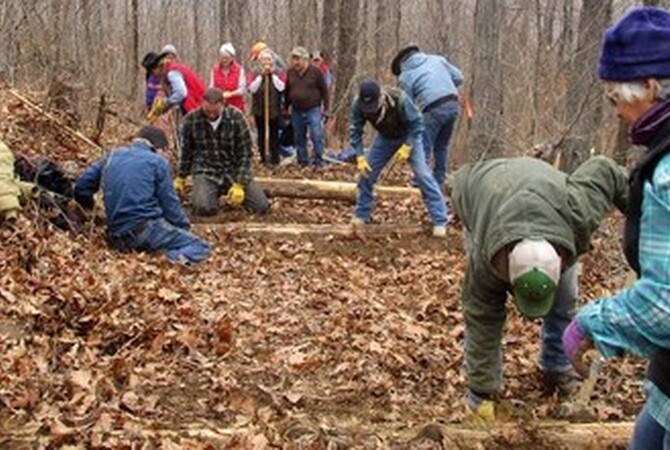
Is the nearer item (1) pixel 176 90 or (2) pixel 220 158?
(2) pixel 220 158

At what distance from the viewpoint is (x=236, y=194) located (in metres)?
9.55

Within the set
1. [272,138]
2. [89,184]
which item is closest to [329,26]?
[272,138]

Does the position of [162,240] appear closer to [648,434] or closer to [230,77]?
[230,77]

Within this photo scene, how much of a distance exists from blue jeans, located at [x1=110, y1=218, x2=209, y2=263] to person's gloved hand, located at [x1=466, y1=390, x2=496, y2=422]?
4.02 m

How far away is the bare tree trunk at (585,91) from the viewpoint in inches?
372

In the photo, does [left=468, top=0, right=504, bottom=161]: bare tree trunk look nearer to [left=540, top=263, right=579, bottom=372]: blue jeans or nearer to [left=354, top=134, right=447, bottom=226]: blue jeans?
[left=354, top=134, right=447, bottom=226]: blue jeans

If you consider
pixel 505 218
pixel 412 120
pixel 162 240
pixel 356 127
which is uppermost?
pixel 505 218

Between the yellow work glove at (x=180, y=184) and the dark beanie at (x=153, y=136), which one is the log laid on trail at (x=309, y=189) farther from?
the dark beanie at (x=153, y=136)

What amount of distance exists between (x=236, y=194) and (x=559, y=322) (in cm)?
549

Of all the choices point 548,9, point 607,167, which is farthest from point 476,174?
point 548,9

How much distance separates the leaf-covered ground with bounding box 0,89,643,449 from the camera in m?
4.04

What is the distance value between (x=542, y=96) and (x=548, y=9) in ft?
54.6

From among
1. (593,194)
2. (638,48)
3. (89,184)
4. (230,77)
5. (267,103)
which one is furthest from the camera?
(267,103)

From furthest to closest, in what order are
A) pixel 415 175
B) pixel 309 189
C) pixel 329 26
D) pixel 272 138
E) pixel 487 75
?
1. pixel 329 26
2. pixel 272 138
3. pixel 487 75
4. pixel 309 189
5. pixel 415 175
